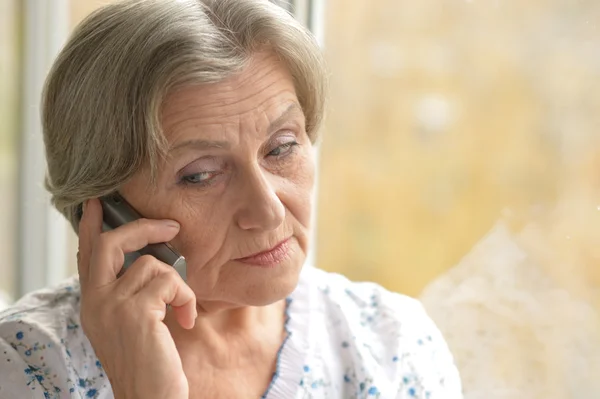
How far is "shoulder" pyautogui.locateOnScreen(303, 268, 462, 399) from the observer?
1793 mm

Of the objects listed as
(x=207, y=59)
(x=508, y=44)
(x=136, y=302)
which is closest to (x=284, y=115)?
(x=207, y=59)

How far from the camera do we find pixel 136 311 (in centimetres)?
154

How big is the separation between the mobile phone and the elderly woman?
0.6 inches

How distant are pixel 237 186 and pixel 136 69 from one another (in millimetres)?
287

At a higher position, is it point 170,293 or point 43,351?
point 170,293

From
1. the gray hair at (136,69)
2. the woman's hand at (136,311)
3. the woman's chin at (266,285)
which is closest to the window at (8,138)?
the gray hair at (136,69)

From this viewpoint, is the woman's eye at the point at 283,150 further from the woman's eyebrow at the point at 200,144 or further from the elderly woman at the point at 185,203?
the woman's eyebrow at the point at 200,144

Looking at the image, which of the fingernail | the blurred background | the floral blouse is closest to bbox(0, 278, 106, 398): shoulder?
the floral blouse

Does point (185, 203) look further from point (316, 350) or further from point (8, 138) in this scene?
point (8, 138)

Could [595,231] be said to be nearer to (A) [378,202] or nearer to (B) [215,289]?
(A) [378,202]

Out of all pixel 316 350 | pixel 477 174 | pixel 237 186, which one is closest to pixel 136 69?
pixel 237 186

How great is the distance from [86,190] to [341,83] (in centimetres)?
90

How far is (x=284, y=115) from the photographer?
161 cm

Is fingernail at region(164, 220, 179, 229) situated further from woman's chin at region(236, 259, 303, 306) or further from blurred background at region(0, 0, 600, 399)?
blurred background at region(0, 0, 600, 399)
